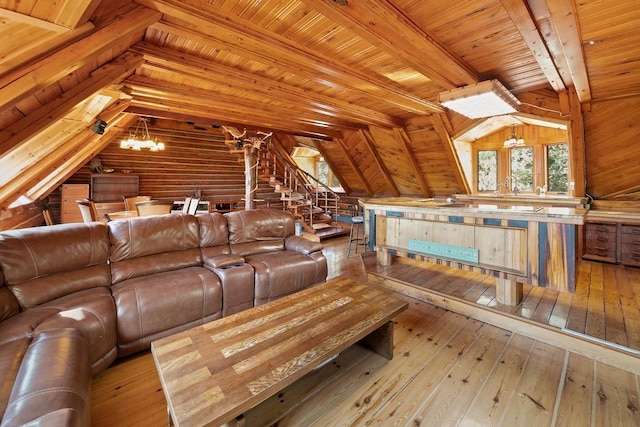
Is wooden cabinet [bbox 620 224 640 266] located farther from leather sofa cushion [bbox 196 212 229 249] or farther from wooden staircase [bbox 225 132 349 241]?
leather sofa cushion [bbox 196 212 229 249]

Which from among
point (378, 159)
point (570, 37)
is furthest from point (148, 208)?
point (570, 37)

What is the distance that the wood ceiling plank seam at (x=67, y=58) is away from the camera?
5.26 ft

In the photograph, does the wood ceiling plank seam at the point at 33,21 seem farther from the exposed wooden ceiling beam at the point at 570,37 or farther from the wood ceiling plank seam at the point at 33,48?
the exposed wooden ceiling beam at the point at 570,37

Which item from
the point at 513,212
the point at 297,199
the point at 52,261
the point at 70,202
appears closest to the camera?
the point at 52,261

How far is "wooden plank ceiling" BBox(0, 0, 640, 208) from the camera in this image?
1786 millimetres

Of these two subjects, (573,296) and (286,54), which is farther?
(573,296)

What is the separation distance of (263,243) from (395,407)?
2.29m

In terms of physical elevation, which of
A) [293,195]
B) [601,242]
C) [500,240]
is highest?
[293,195]

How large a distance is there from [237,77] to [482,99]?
9.64 ft

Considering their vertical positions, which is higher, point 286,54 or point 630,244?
point 286,54

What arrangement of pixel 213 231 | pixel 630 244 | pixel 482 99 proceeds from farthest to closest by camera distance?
1. pixel 630 244
2. pixel 482 99
3. pixel 213 231

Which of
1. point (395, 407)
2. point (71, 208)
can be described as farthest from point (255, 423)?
point (71, 208)

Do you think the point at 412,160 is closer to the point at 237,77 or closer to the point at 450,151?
the point at 450,151

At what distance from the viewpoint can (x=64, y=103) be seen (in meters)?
2.40
